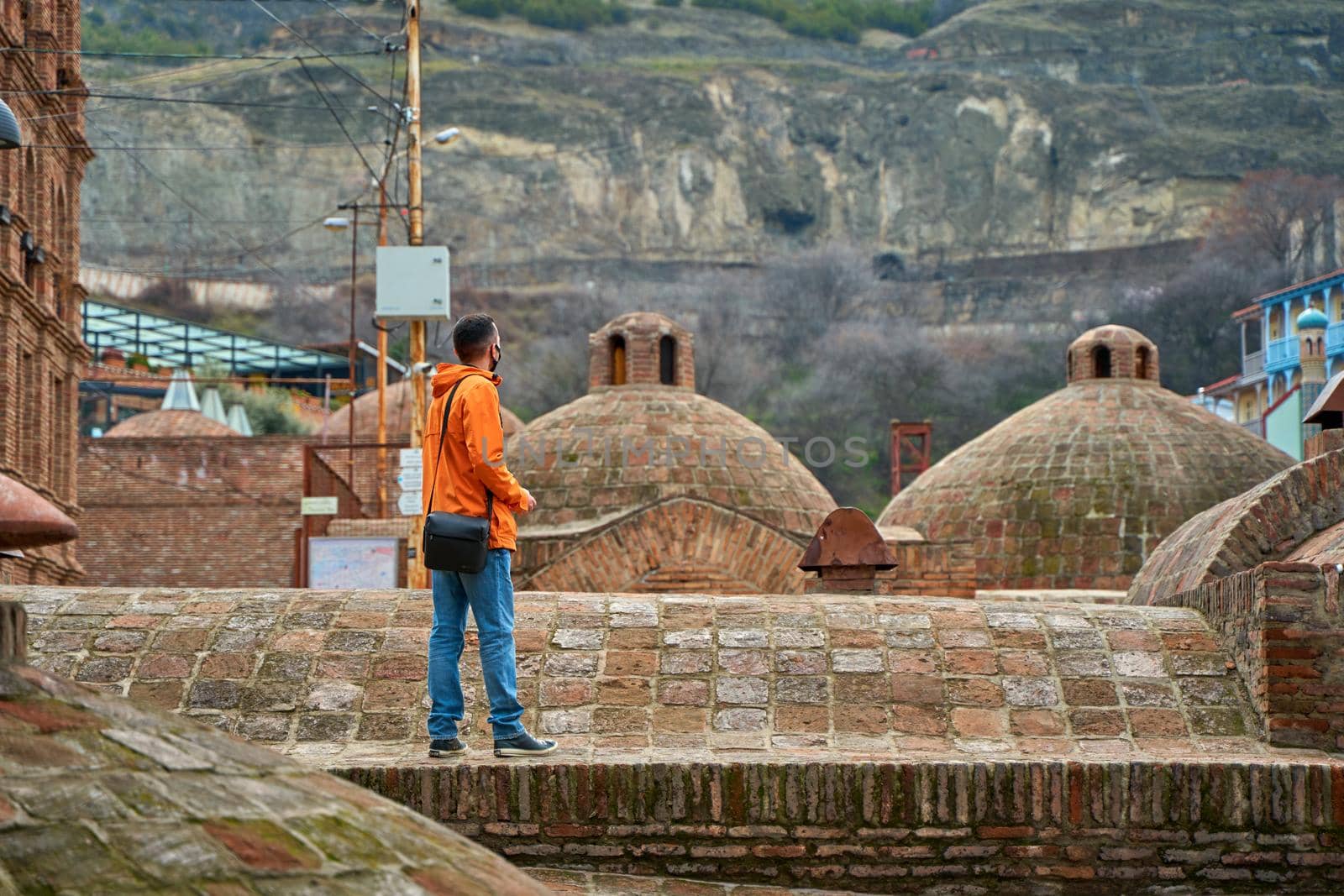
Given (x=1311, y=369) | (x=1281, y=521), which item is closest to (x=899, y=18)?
(x=1311, y=369)

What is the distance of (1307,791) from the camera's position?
6141 mm

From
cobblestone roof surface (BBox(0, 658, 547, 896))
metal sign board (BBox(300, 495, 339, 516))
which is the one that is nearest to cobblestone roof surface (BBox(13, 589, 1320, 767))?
cobblestone roof surface (BBox(0, 658, 547, 896))

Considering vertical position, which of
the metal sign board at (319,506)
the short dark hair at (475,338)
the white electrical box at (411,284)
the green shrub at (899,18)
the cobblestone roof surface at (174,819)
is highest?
the green shrub at (899,18)

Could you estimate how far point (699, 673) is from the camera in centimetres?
705

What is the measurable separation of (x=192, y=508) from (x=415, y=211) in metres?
18.7

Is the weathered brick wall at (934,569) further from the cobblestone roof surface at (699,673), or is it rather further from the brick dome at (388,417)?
the brick dome at (388,417)

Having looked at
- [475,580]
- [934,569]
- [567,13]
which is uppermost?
[567,13]

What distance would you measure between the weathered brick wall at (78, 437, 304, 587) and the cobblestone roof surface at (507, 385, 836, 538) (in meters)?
18.0

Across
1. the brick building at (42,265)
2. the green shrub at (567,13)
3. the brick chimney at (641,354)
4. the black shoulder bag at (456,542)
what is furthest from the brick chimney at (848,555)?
the green shrub at (567,13)

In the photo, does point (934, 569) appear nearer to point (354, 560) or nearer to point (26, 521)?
point (354, 560)

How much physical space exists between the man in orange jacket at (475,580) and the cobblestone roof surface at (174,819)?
6.63 feet

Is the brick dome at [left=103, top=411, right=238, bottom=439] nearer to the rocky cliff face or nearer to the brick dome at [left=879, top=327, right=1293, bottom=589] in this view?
the brick dome at [left=879, top=327, right=1293, bottom=589]

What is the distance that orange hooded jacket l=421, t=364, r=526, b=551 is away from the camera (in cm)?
629

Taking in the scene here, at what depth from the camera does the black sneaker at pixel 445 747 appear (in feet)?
20.7
